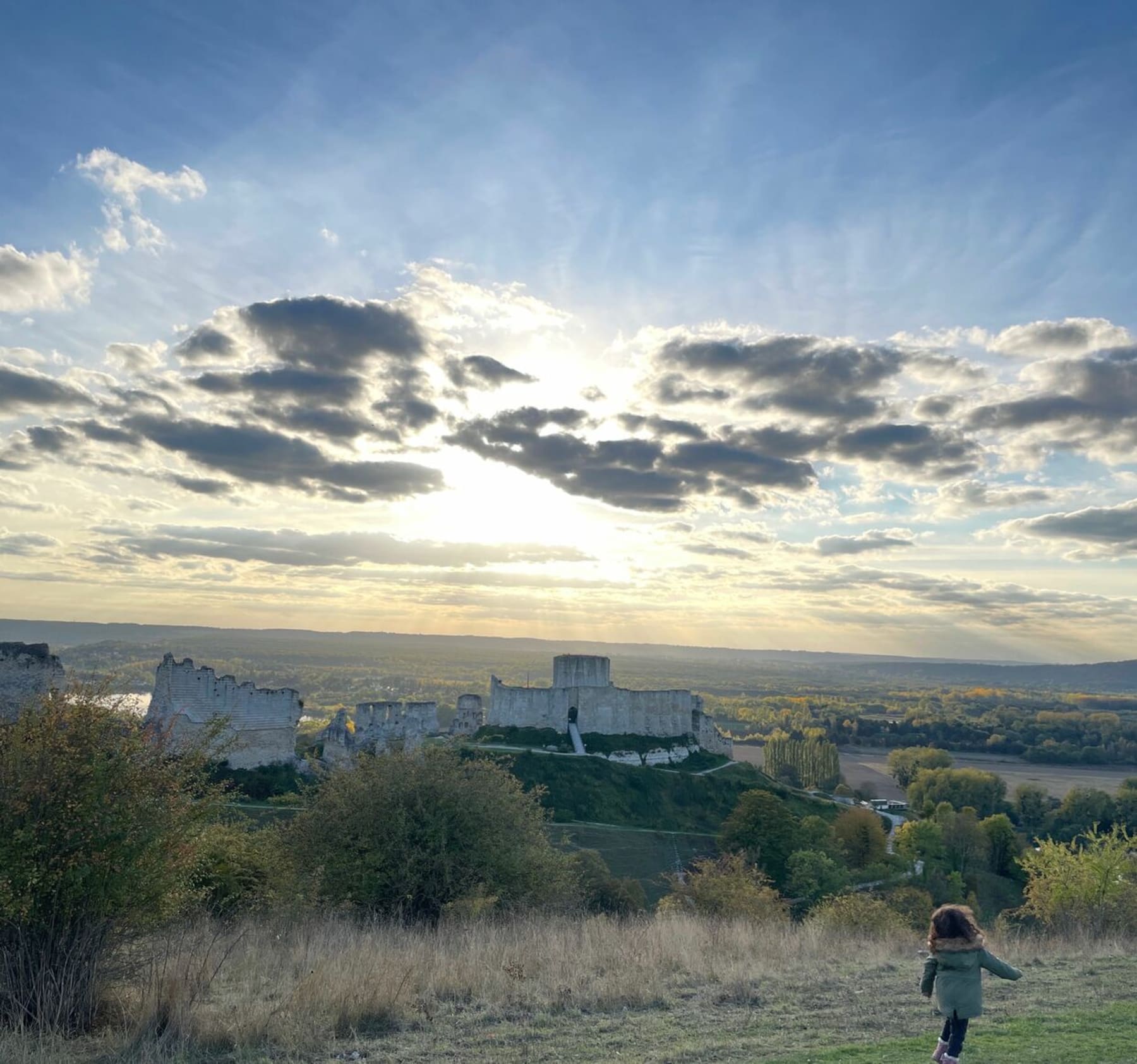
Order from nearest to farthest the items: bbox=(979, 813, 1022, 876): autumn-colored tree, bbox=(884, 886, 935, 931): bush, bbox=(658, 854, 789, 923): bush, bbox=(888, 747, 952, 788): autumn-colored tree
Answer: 1. bbox=(658, 854, 789, 923): bush
2. bbox=(884, 886, 935, 931): bush
3. bbox=(979, 813, 1022, 876): autumn-colored tree
4. bbox=(888, 747, 952, 788): autumn-colored tree

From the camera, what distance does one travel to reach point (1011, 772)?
105 metres

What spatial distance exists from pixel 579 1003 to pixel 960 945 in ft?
13.2

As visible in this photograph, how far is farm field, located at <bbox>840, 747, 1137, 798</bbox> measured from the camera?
9275 cm

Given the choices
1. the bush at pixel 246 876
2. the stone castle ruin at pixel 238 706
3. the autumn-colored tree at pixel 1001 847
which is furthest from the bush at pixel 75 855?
the autumn-colored tree at pixel 1001 847

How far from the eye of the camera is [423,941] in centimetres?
1171

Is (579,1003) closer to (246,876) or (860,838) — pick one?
(246,876)

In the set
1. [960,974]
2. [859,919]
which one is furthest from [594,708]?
[960,974]

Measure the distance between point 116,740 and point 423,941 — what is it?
5.38m

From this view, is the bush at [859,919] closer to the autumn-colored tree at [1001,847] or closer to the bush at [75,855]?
the bush at [75,855]

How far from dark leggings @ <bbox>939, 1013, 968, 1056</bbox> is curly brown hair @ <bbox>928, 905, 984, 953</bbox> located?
562mm

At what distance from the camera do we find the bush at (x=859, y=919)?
1533cm

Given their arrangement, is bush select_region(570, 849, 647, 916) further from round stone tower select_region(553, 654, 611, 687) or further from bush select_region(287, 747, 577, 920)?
round stone tower select_region(553, 654, 611, 687)

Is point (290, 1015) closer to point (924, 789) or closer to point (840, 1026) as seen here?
point (840, 1026)

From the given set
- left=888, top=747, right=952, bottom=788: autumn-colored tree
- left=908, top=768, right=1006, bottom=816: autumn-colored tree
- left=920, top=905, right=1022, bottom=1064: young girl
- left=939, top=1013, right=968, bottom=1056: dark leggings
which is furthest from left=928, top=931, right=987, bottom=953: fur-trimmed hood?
left=888, top=747, right=952, bottom=788: autumn-colored tree
